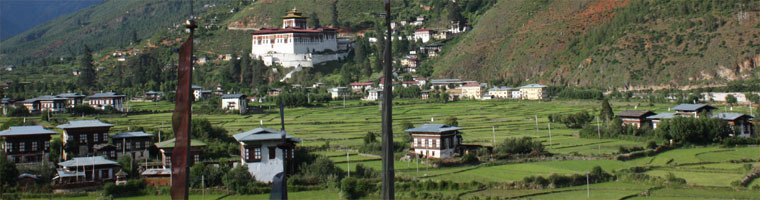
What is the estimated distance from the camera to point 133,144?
133 ft

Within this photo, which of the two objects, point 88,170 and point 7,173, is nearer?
point 7,173

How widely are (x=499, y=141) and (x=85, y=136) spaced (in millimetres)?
23198

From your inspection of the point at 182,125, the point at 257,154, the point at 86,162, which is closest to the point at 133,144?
the point at 86,162

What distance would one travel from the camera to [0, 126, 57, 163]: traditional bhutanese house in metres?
37.6

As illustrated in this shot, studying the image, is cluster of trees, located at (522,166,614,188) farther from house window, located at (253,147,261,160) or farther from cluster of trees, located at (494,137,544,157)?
house window, located at (253,147,261,160)

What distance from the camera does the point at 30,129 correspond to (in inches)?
1532

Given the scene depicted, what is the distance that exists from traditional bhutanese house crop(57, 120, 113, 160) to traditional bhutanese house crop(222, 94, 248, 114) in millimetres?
28559

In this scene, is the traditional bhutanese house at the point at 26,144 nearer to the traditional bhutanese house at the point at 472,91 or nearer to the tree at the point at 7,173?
the tree at the point at 7,173

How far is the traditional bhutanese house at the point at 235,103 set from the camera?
70188 mm

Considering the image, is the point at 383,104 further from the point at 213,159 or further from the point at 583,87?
the point at 583,87

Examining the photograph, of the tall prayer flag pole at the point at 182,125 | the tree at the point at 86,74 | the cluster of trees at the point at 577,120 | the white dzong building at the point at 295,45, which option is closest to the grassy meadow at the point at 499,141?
the cluster of trees at the point at 577,120

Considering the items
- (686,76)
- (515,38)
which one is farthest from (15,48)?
(686,76)

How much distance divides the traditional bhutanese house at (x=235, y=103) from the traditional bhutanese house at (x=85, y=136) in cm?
2856

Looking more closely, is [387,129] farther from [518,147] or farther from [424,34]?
[424,34]
